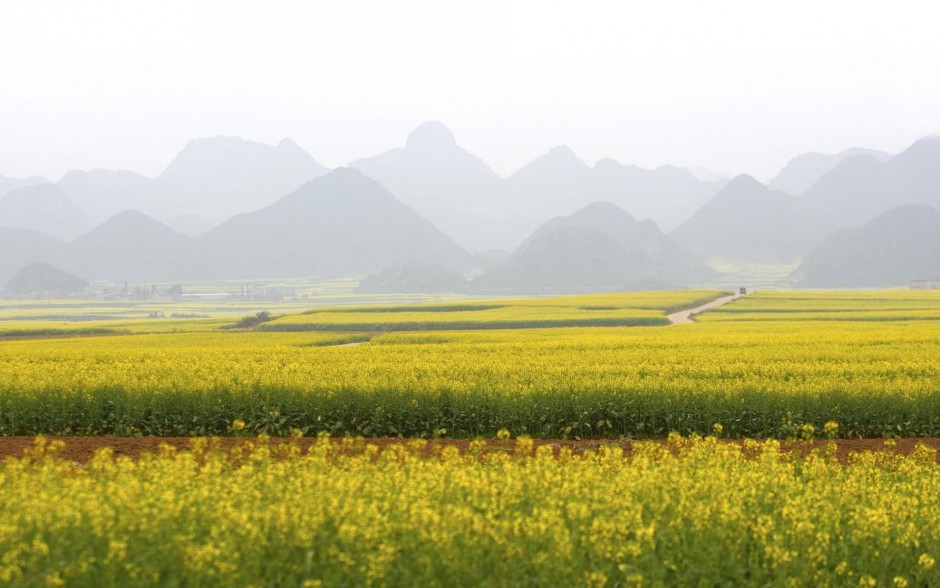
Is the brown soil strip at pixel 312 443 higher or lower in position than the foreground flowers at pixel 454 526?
lower

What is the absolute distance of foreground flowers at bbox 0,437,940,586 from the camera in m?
7.18

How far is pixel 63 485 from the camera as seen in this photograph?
8641mm

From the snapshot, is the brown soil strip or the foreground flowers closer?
the foreground flowers

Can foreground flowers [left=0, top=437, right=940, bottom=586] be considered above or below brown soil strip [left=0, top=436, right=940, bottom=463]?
above

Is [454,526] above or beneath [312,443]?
above

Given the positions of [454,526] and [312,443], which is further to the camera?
[312,443]

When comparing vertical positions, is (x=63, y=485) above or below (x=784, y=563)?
above

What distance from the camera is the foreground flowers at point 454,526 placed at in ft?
23.6

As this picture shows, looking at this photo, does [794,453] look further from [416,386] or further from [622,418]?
[416,386]

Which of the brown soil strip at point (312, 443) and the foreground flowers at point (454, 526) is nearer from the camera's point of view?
the foreground flowers at point (454, 526)

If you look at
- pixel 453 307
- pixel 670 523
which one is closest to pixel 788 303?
pixel 453 307

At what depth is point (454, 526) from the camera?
308 inches

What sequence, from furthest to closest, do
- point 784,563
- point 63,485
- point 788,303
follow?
point 788,303 < point 63,485 < point 784,563

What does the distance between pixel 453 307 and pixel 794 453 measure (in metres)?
72.9
